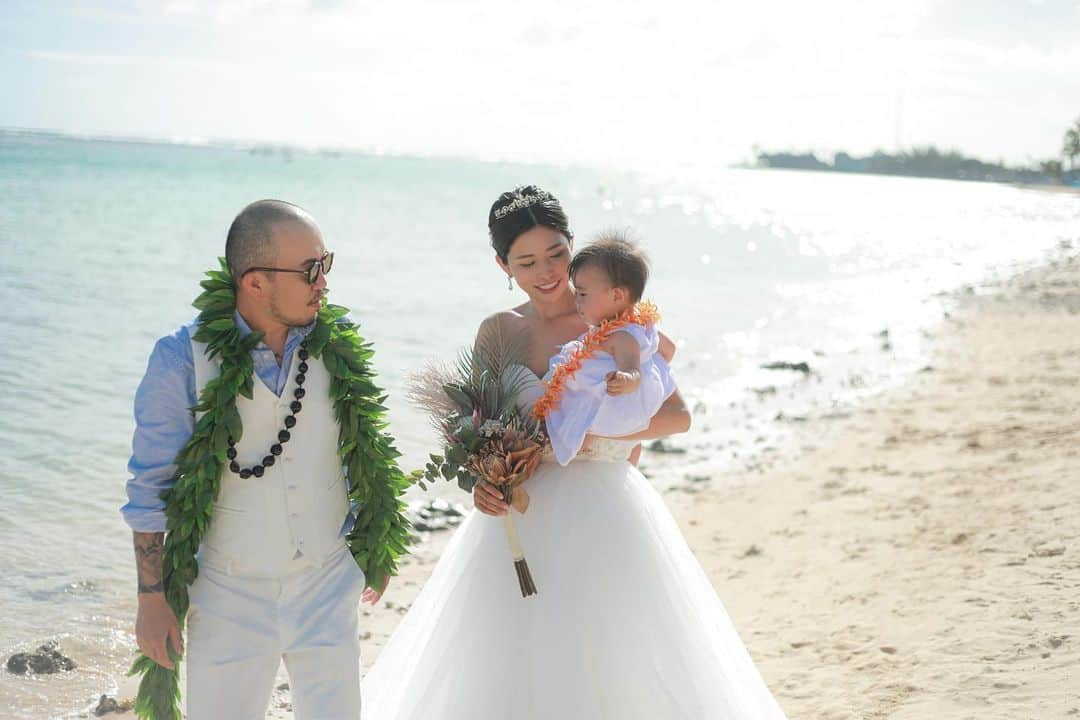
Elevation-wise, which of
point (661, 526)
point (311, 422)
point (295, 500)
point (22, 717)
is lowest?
point (22, 717)

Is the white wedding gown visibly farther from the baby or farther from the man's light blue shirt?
the man's light blue shirt

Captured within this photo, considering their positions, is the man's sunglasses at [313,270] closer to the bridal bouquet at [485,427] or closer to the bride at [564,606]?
the bridal bouquet at [485,427]

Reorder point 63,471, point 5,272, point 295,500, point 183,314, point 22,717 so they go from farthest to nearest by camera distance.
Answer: point 5,272 < point 183,314 < point 63,471 < point 22,717 < point 295,500

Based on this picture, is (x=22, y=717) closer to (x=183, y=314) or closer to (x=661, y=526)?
(x=661, y=526)

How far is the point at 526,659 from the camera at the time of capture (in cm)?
386

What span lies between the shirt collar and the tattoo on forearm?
67 centimetres

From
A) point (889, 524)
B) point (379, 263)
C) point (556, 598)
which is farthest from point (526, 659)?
point (379, 263)

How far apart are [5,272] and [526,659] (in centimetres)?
2001

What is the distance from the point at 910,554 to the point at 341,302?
14792 mm

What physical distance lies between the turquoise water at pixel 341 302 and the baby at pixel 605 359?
1.30 m

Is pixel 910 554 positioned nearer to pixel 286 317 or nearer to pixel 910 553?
pixel 910 553

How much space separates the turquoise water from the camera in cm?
778

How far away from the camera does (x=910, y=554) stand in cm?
757

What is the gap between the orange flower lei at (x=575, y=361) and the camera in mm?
3822
